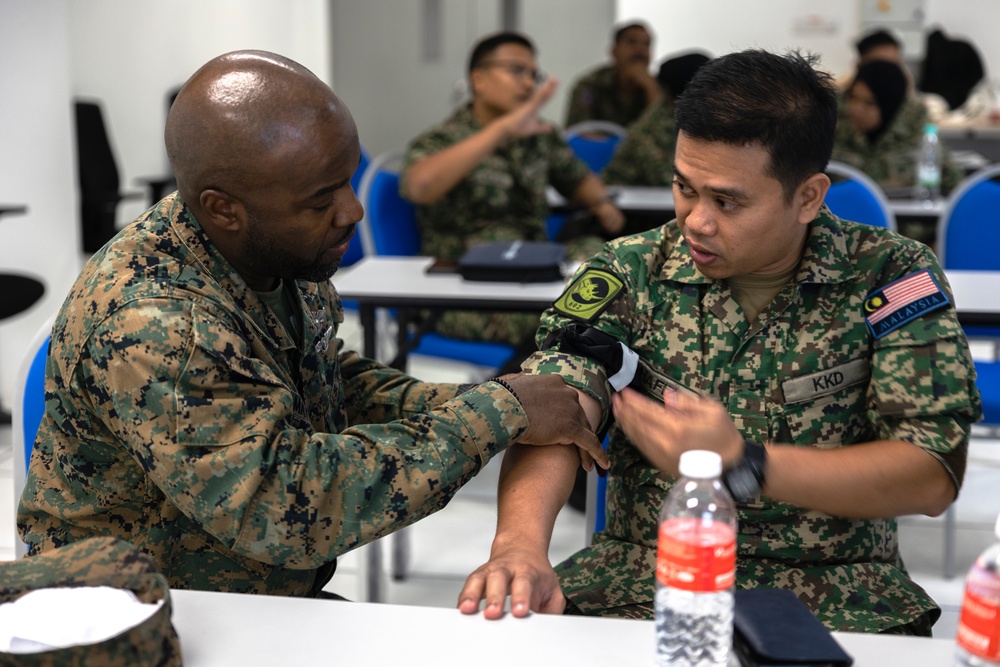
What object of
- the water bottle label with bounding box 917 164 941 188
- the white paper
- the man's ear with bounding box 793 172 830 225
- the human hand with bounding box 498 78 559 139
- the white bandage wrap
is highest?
the man's ear with bounding box 793 172 830 225

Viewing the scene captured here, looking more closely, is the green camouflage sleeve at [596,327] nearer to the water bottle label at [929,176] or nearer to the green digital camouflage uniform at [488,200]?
the green digital camouflage uniform at [488,200]

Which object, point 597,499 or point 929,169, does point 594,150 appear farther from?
point 597,499

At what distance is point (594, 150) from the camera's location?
Answer: 18.6 ft

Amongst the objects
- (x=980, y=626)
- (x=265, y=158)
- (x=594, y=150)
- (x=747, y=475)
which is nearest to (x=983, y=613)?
(x=980, y=626)

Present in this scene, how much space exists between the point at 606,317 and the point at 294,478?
60cm

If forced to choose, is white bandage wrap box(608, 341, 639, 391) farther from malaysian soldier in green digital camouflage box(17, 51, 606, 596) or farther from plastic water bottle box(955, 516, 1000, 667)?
plastic water bottle box(955, 516, 1000, 667)

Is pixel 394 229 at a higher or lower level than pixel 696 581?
lower

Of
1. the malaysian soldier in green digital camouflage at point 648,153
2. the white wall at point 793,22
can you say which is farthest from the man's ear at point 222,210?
the white wall at point 793,22

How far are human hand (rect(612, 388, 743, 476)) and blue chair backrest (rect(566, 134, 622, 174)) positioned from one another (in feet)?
14.6

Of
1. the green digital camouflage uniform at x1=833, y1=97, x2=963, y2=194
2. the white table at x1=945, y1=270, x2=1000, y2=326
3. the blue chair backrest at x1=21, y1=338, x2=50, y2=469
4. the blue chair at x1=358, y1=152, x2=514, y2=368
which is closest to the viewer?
the blue chair backrest at x1=21, y1=338, x2=50, y2=469

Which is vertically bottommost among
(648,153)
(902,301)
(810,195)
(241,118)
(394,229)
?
(394,229)

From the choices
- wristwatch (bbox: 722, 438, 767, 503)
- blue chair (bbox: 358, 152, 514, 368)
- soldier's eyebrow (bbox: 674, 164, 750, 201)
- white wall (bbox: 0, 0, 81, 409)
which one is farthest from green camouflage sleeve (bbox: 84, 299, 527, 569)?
white wall (bbox: 0, 0, 81, 409)

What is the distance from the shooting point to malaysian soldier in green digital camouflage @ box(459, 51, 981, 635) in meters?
1.41

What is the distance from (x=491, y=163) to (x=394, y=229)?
0.42m
